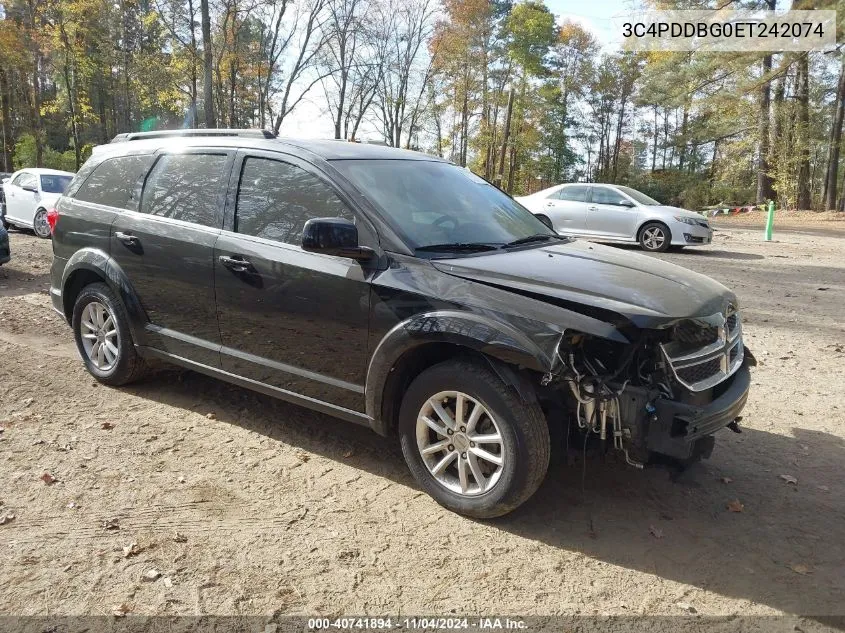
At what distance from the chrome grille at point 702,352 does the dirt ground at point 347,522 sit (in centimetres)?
79

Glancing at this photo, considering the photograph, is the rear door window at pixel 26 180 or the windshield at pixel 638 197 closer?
the windshield at pixel 638 197

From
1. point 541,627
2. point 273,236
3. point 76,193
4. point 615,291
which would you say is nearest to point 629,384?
point 615,291

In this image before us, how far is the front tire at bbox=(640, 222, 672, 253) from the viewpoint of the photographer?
14078mm

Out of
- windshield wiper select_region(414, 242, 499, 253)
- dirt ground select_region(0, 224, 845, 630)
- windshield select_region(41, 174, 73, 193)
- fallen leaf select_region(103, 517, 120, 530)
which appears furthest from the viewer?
windshield select_region(41, 174, 73, 193)

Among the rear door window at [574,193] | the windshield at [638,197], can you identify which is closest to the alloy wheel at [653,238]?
the windshield at [638,197]

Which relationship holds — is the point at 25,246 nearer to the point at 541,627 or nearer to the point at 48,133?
the point at 541,627

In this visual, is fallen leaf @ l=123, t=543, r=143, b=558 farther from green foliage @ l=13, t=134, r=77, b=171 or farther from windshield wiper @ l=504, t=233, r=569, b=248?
green foliage @ l=13, t=134, r=77, b=171

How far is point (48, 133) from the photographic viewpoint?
167 feet

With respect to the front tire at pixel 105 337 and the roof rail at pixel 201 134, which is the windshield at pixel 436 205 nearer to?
the roof rail at pixel 201 134

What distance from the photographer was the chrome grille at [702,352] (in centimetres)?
304

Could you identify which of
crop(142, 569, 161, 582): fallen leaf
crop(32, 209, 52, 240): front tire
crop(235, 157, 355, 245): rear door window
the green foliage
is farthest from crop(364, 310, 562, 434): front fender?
the green foliage

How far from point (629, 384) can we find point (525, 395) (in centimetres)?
47

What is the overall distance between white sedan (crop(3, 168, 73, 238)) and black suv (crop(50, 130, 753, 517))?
11.5m

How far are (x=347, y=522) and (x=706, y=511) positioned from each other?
1924mm
